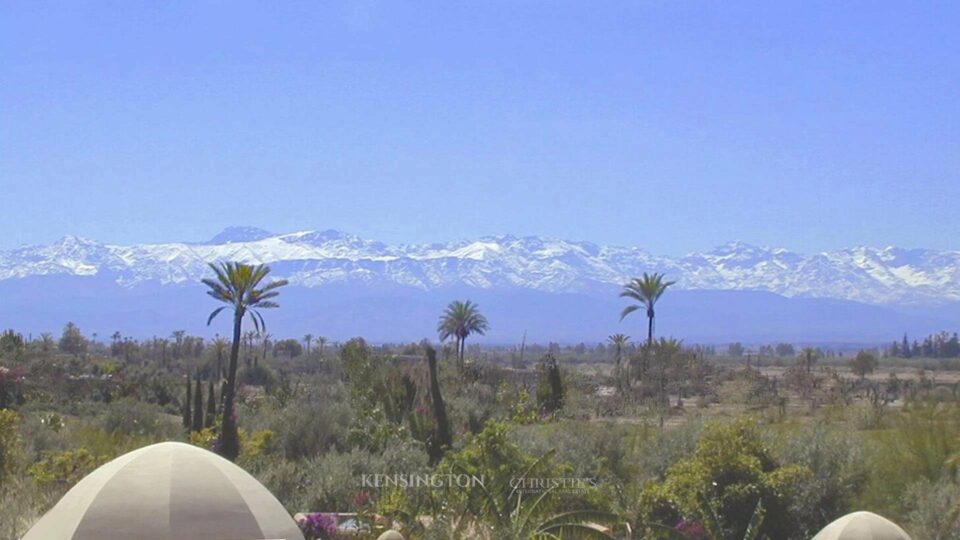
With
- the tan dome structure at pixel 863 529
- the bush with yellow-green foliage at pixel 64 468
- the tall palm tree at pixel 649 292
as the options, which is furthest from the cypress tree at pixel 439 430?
the tall palm tree at pixel 649 292

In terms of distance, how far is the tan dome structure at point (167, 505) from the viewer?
32.2 ft

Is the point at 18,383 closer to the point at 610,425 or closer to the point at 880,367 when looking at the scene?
the point at 610,425

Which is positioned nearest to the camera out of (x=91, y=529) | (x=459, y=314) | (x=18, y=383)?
(x=91, y=529)

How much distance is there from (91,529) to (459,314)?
6929 centimetres

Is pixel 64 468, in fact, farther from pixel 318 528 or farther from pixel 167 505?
pixel 167 505

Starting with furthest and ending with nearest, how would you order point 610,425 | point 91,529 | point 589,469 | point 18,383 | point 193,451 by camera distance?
point 18,383, point 610,425, point 589,469, point 193,451, point 91,529

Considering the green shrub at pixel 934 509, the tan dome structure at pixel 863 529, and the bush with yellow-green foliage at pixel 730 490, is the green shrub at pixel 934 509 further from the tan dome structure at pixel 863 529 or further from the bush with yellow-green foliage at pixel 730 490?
the tan dome structure at pixel 863 529

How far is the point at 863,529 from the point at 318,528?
6791 mm

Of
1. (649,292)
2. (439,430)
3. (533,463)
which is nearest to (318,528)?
(533,463)

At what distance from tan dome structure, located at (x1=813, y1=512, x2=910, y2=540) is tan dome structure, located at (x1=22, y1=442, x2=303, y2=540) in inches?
283

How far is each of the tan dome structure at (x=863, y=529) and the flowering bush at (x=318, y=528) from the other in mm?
6258

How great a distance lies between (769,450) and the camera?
20.9m

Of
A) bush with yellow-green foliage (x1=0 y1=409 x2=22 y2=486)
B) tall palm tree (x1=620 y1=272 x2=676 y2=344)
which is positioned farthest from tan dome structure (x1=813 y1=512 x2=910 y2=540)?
tall palm tree (x1=620 y1=272 x2=676 y2=344)

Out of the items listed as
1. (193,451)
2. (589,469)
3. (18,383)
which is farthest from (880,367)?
(193,451)
